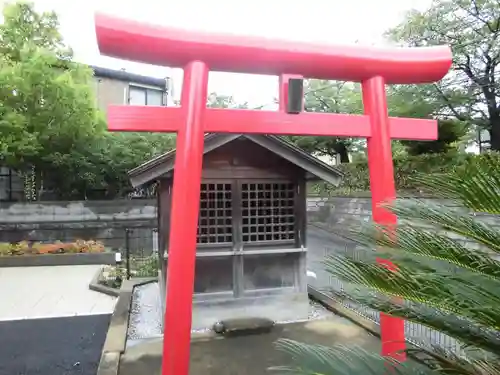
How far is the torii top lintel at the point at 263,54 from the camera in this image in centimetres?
376

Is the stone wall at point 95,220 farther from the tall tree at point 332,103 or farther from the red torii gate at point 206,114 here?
the red torii gate at point 206,114

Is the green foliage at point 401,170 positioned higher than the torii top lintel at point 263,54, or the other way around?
the torii top lintel at point 263,54

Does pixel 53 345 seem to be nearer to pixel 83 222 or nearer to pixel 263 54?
pixel 263 54

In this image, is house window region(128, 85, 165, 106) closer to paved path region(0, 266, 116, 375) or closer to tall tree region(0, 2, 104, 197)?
tall tree region(0, 2, 104, 197)

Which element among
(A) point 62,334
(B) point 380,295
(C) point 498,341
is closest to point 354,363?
(B) point 380,295

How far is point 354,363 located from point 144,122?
2855 mm

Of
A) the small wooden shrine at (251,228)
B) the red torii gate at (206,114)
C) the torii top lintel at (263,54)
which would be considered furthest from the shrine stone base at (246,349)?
the torii top lintel at (263,54)

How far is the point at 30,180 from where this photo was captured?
17328 millimetres

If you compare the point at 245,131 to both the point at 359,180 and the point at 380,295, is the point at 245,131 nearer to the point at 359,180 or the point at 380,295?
the point at 380,295

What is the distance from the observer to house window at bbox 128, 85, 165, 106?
76.7 ft

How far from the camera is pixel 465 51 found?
12.3 meters

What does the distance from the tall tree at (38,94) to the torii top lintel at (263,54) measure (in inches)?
465

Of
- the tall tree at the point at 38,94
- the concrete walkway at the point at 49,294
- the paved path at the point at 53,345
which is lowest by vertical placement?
the paved path at the point at 53,345

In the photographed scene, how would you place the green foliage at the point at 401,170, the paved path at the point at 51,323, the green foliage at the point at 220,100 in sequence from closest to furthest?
the paved path at the point at 51,323, the green foliage at the point at 401,170, the green foliage at the point at 220,100
